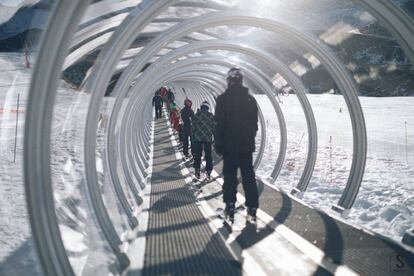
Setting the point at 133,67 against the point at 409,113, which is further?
the point at 409,113

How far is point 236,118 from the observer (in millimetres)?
6742

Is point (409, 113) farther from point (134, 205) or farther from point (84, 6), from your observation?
point (84, 6)

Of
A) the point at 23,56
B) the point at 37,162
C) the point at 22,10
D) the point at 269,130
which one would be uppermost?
the point at 22,10

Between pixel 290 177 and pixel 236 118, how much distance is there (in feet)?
23.2

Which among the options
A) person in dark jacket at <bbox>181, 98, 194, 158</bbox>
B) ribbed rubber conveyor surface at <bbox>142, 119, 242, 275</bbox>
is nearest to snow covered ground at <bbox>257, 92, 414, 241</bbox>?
ribbed rubber conveyor surface at <bbox>142, 119, 242, 275</bbox>

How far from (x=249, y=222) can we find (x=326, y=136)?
15.8 metres

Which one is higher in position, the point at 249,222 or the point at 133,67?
the point at 133,67

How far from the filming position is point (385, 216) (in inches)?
302

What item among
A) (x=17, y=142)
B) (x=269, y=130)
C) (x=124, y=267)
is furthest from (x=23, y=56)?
(x=269, y=130)

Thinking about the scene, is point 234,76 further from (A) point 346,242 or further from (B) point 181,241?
(A) point 346,242

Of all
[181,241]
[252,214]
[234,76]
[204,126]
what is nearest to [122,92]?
[234,76]

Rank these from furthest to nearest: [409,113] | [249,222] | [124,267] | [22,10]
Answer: [409,113] < [249,222] < [124,267] < [22,10]

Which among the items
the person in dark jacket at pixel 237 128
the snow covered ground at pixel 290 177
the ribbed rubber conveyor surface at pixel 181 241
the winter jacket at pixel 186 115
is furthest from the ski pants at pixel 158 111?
the person in dark jacket at pixel 237 128

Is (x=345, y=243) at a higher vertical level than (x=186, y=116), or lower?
lower
